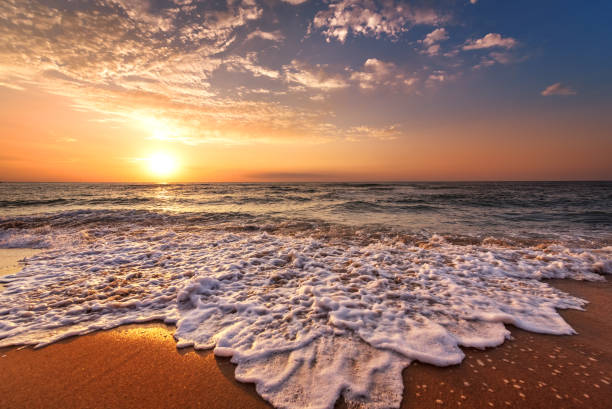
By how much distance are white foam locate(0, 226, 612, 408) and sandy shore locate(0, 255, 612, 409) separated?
0.17 m

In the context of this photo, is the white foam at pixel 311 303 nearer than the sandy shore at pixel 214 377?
No

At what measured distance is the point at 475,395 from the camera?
208 centimetres

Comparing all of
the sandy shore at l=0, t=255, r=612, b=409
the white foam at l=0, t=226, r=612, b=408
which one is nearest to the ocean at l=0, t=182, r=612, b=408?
the white foam at l=0, t=226, r=612, b=408

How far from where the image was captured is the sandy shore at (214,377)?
2.05 m

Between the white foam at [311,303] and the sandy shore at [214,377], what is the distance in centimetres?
17

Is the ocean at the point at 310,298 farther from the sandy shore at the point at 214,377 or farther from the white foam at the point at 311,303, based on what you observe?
the sandy shore at the point at 214,377

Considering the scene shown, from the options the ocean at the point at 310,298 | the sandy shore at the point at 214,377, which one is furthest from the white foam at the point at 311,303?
the sandy shore at the point at 214,377

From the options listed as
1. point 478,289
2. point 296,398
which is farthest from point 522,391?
point 478,289

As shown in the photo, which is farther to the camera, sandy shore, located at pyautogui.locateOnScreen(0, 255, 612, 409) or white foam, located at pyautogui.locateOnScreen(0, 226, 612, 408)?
white foam, located at pyautogui.locateOnScreen(0, 226, 612, 408)

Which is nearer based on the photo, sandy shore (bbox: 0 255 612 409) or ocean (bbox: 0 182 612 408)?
sandy shore (bbox: 0 255 612 409)

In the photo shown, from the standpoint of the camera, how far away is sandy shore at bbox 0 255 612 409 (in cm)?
205

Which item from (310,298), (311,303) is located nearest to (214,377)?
(311,303)

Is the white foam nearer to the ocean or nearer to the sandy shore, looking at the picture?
the ocean

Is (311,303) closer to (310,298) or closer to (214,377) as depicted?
(310,298)
